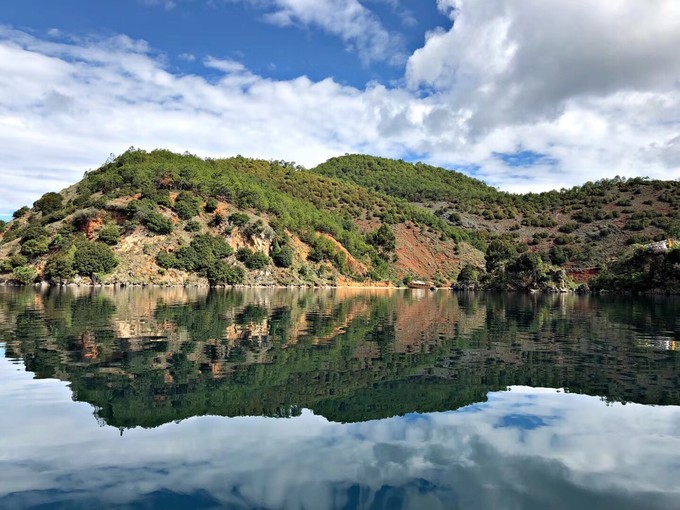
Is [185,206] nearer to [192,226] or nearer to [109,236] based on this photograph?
[192,226]

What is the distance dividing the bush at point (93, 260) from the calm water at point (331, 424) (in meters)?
63.0

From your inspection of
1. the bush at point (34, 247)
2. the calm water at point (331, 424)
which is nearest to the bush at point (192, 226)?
the bush at point (34, 247)

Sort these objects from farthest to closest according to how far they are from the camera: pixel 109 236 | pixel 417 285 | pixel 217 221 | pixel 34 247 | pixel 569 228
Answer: pixel 569 228 → pixel 417 285 → pixel 217 221 → pixel 109 236 → pixel 34 247

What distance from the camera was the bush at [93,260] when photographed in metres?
78.8

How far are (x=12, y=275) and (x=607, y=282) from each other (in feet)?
324

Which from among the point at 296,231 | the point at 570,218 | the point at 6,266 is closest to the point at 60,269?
the point at 6,266

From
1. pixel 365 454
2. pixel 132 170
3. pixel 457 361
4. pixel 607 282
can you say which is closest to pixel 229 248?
pixel 132 170

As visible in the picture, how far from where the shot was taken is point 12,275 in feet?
258

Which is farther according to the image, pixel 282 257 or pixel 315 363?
pixel 282 257

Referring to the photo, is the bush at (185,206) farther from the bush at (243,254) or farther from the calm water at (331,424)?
the calm water at (331,424)

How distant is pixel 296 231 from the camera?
11219 cm

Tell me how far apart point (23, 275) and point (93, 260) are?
10.1 m

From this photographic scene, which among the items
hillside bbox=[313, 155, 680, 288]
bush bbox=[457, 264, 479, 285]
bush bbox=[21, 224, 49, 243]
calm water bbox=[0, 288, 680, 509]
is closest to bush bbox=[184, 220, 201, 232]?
bush bbox=[21, 224, 49, 243]

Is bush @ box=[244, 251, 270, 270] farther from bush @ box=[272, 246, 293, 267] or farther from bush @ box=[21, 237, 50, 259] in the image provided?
bush @ box=[21, 237, 50, 259]
